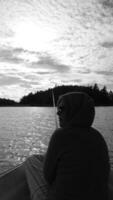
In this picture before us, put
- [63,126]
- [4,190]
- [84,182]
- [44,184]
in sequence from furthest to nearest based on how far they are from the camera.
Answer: [4,190], [44,184], [63,126], [84,182]

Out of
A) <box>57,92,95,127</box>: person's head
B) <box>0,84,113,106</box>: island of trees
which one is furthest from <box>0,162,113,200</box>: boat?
<box>0,84,113,106</box>: island of trees

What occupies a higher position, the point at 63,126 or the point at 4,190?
the point at 63,126

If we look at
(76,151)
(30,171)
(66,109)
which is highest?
(66,109)

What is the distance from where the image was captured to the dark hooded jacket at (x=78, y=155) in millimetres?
2264

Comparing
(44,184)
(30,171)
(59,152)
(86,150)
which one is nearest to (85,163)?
(86,150)

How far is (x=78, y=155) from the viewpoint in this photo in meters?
2.27

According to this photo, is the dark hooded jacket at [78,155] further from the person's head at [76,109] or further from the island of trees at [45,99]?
the island of trees at [45,99]

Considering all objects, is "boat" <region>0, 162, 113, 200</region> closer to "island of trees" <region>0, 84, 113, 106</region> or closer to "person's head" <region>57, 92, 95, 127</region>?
"person's head" <region>57, 92, 95, 127</region>

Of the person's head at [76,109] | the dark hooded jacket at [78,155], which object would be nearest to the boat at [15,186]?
the dark hooded jacket at [78,155]

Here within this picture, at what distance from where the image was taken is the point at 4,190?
13.1 ft

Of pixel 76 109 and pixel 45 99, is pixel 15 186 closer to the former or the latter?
pixel 76 109

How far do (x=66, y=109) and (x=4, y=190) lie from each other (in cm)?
261

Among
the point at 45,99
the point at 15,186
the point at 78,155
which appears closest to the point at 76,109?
the point at 78,155

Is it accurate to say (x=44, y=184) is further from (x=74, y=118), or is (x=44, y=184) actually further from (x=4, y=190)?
(x=74, y=118)
